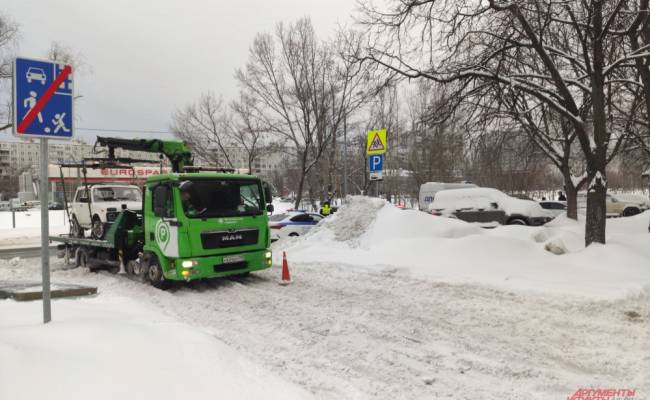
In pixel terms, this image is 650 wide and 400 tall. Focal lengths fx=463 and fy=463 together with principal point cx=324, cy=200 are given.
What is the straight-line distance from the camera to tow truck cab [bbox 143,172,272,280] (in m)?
9.05

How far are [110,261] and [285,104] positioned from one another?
1975 cm

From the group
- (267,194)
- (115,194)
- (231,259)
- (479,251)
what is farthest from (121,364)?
(115,194)

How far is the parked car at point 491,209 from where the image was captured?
20078 millimetres

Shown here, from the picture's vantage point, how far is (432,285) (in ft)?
30.5

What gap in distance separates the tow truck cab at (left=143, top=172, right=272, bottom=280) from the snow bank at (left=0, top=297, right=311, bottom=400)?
321 cm

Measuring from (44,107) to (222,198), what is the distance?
488cm

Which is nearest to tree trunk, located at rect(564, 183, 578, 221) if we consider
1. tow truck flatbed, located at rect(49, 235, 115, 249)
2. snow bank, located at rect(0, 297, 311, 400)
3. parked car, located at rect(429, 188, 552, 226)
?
parked car, located at rect(429, 188, 552, 226)

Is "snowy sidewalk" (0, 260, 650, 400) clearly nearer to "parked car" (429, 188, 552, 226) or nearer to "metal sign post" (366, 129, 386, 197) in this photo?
"metal sign post" (366, 129, 386, 197)

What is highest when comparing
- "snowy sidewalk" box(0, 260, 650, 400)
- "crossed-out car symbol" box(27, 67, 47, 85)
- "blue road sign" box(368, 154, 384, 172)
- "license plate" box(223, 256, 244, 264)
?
"crossed-out car symbol" box(27, 67, 47, 85)

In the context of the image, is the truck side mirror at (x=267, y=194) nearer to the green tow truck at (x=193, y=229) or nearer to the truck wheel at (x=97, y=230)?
the green tow truck at (x=193, y=229)

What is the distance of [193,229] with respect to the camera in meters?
9.05

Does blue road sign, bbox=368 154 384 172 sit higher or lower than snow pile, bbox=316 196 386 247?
higher

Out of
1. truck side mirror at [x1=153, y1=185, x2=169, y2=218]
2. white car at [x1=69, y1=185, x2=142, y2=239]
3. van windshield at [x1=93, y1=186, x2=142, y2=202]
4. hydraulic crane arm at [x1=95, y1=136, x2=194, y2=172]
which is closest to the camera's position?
truck side mirror at [x1=153, y1=185, x2=169, y2=218]

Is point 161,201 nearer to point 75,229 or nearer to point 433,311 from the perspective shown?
point 433,311
